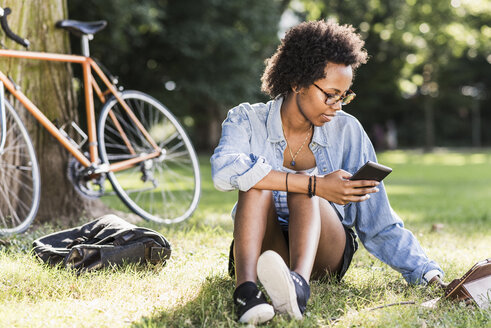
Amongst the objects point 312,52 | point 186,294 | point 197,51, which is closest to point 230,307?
point 186,294

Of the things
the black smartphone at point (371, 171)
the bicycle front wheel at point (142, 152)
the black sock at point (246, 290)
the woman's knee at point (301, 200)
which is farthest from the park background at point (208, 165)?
the black smartphone at point (371, 171)

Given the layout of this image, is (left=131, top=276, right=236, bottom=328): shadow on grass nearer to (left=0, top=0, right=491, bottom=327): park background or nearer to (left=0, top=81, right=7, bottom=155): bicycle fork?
(left=0, top=0, right=491, bottom=327): park background

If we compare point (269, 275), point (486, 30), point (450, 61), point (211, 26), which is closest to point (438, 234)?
point (269, 275)

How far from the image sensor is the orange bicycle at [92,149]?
3955mm

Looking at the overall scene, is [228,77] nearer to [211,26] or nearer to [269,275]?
[211,26]

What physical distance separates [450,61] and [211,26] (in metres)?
22.7

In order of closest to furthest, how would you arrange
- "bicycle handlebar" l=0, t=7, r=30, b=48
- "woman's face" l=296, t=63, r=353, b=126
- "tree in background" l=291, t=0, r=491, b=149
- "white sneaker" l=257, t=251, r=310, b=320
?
"white sneaker" l=257, t=251, r=310, b=320 < "woman's face" l=296, t=63, r=353, b=126 < "bicycle handlebar" l=0, t=7, r=30, b=48 < "tree in background" l=291, t=0, r=491, b=149

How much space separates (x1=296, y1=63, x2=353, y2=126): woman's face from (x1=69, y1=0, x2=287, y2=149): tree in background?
13.4 m

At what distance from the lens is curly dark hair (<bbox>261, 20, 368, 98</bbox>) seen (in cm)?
281

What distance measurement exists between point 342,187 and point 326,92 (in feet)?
1.75

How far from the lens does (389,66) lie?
30.2m

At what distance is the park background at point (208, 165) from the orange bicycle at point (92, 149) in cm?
22

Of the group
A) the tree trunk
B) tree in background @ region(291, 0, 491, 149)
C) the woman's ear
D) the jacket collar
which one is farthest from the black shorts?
tree in background @ region(291, 0, 491, 149)

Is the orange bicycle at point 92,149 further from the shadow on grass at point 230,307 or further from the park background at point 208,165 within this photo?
the shadow on grass at point 230,307
